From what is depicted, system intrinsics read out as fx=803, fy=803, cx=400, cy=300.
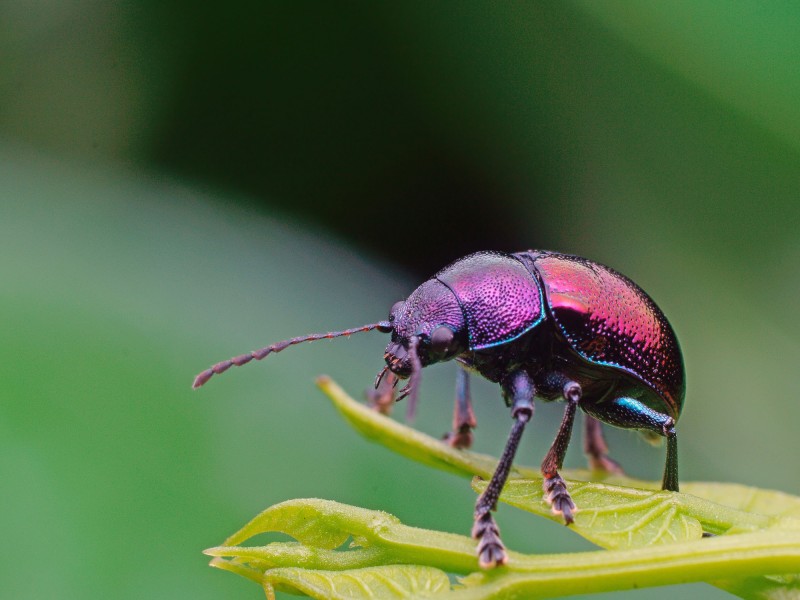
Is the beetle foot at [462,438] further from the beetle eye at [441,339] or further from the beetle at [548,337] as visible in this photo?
the beetle eye at [441,339]

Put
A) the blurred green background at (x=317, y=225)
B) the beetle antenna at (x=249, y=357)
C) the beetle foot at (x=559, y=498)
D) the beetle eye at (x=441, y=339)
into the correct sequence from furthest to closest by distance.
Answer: the blurred green background at (x=317, y=225) → the beetle eye at (x=441, y=339) → the beetle antenna at (x=249, y=357) → the beetle foot at (x=559, y=498)

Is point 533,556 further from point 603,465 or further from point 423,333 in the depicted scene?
point 603,465

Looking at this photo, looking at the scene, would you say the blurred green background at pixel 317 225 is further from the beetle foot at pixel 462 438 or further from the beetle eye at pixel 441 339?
the beetle eye at pixel 441 339

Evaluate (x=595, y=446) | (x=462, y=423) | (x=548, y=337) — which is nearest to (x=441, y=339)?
(x=548, y=337)

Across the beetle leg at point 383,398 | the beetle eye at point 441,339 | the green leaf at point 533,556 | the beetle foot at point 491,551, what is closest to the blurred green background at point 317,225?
the beetle leg at point 383,398

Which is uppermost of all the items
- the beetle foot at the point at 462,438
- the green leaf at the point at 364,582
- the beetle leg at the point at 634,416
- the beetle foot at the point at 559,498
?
the beetle leg at the point at 634,416

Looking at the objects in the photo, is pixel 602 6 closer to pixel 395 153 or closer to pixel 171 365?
pixel 395 153

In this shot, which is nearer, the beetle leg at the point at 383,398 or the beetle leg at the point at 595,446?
the beetle leg at the point at 595,446

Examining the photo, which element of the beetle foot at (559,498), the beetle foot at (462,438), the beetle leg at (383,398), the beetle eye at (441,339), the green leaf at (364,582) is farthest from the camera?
the beetle leg at (383,398)

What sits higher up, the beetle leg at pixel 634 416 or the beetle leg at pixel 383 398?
the beetle leg at pixel 634 416
